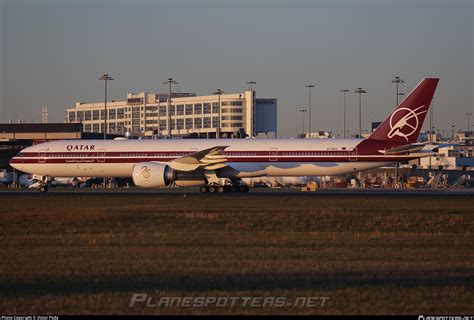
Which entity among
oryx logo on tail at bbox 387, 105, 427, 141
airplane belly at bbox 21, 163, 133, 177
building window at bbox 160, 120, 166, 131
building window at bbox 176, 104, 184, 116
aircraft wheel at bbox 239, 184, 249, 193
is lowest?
aircraft wheel at bbox 239, 184, 249, 193

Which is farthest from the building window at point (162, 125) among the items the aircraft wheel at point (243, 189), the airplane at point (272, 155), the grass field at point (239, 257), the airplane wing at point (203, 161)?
the grass field at point (239, 257)

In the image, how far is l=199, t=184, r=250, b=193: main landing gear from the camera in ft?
176

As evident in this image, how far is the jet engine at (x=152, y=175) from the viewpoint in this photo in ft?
166

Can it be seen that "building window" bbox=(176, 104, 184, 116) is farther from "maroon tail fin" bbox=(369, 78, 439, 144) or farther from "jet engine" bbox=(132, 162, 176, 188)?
"jet engine" bbox=(132, 162, 176, 188)

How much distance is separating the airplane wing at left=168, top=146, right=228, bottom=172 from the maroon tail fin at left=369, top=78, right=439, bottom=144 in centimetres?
983

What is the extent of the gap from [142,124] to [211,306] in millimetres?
187433

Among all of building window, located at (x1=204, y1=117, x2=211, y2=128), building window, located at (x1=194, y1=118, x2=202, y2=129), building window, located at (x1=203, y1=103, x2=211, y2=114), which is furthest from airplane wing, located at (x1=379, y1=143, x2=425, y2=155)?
building window, located at (x1=194, y1=118, x2=202, y2=129)

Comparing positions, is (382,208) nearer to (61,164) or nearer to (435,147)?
(435,147)

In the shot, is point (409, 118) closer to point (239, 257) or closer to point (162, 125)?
point (239, 257)

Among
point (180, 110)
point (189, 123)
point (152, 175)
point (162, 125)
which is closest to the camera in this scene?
point (152, 175)

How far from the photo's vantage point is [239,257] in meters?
19.9

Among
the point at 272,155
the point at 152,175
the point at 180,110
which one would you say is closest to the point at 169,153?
the point at 152,175

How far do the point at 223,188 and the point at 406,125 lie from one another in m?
12.4

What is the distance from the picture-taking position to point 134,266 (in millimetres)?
18453
